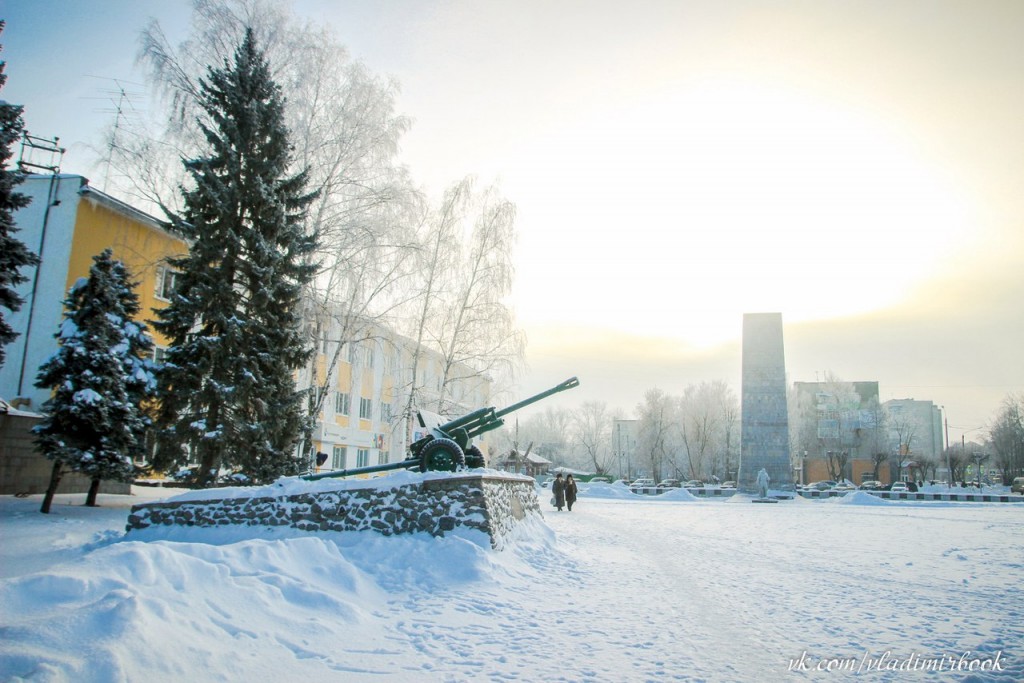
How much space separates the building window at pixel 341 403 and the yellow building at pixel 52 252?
1281 centimetres

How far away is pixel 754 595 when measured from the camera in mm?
8180

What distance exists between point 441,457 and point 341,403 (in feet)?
68.7

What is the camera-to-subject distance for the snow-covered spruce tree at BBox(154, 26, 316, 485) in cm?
1330

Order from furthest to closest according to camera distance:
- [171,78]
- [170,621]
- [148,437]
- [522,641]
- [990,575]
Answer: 1. [171,78]
2. [148,437]
3. [990,575]
4. [522,641]
5. [170,621]

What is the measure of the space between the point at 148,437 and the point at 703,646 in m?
12.3

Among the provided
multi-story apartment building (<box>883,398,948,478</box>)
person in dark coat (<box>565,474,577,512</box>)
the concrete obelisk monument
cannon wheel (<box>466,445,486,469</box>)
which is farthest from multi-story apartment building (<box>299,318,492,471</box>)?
multi-story apartment building (<box>883,398,948,478</box>)

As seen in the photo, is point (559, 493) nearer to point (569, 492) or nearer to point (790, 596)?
point (569, 492)

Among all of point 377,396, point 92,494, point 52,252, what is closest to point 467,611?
point 92,494

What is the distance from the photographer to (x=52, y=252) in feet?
58.0

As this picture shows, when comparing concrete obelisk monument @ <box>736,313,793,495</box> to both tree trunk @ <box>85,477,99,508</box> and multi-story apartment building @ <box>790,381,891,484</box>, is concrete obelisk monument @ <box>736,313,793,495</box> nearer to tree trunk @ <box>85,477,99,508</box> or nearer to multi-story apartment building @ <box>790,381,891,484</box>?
tree trunk @ <box>85,477,99,508</box>

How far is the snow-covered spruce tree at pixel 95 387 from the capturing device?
1197 centimetres

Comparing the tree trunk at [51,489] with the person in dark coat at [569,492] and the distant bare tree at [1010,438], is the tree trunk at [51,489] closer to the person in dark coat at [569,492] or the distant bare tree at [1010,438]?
the person in dark coat at [569,492]

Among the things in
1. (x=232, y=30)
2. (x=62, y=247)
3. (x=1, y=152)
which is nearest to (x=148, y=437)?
(x=1, y=152)

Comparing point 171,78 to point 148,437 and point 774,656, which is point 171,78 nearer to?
point 148,437
